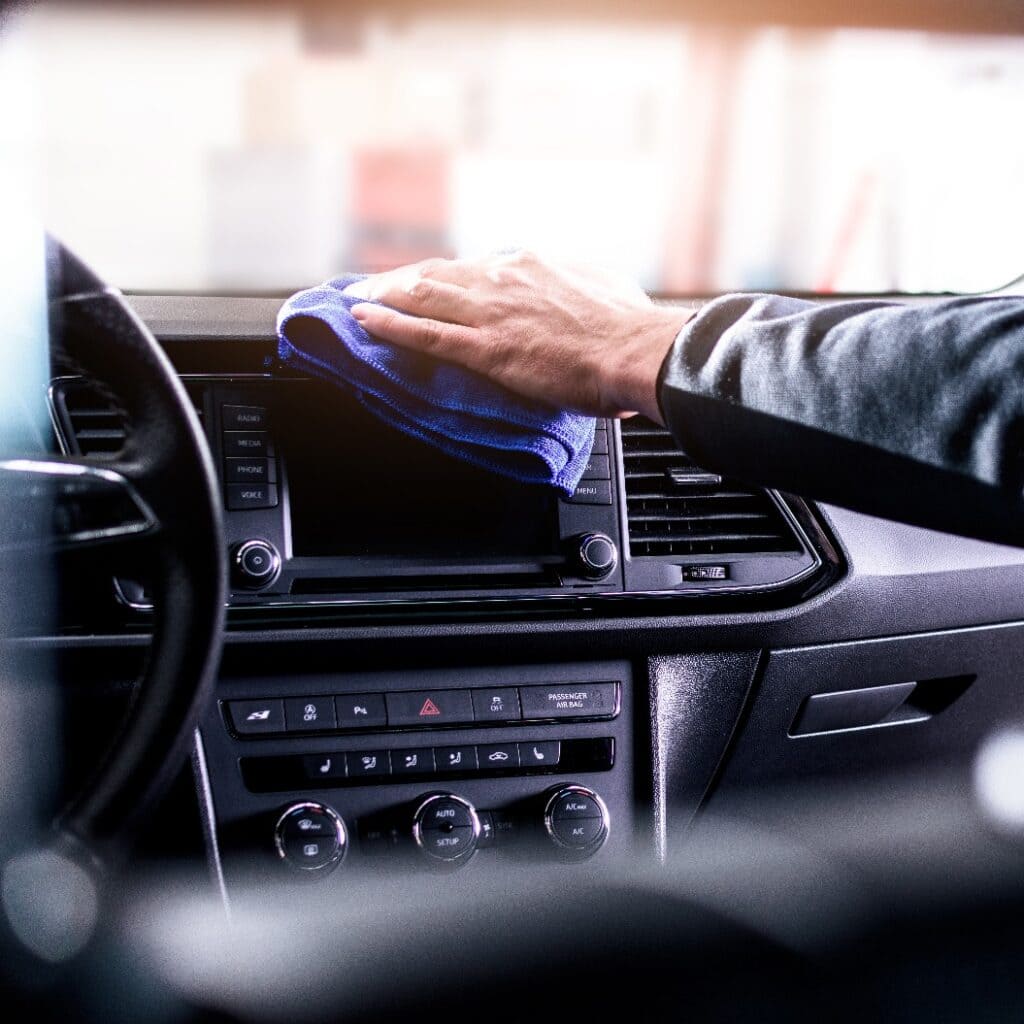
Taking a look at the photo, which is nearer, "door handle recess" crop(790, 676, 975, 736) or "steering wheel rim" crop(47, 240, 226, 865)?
"steering wheel rim" crop(47, 240, 226, 865)

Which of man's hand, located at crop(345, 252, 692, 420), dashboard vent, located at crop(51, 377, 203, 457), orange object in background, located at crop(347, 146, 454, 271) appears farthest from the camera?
orange object in background, located at crop(347, 146, 454, 271)

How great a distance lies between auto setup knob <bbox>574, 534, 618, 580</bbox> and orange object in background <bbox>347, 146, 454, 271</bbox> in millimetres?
265

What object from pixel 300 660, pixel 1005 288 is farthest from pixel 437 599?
pixel 1005 288

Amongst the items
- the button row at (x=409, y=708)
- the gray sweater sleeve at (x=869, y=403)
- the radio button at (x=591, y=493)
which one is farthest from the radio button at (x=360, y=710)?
the gray sweater sleeve at (x=869, y=403)

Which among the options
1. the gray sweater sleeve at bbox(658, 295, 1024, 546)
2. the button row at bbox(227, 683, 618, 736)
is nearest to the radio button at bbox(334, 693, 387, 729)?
the button row at bbox(227, 683, 618, 736)

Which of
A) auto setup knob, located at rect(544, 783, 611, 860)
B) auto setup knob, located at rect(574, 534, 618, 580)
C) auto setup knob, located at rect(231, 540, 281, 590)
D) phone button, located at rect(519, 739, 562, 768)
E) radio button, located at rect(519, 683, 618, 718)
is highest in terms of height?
auto setup knob, located at rect(231, 540, 281, 590)

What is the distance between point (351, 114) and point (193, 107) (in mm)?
138

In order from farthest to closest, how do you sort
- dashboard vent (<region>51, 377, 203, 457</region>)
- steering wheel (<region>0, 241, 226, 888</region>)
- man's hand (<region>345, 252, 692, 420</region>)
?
dashboard vent (<region>51, 377, 203, 457</region>), man's hand (<region>345, 252, 692, 420</region>), steering wheel (<region>0, 241, 226, 888</region>)

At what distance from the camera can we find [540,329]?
0.77 meters

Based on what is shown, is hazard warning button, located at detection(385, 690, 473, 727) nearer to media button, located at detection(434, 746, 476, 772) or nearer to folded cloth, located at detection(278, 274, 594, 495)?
media button, located at detection(434, 746, 476, 772)

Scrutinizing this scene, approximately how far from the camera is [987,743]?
1.14 metres

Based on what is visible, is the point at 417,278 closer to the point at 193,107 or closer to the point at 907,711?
the point at 193,107

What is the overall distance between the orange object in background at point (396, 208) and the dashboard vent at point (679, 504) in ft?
0.78

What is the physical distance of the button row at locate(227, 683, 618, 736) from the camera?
907mm
